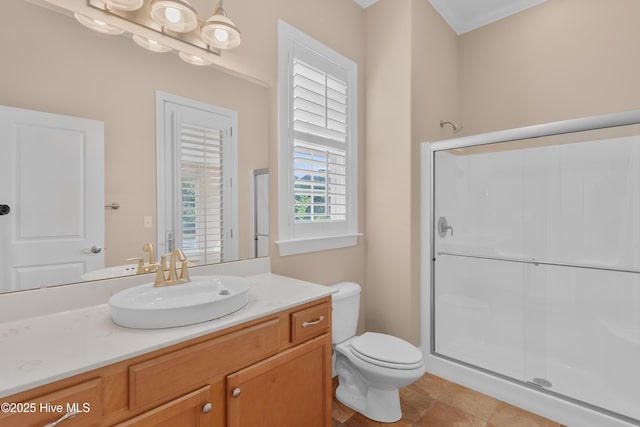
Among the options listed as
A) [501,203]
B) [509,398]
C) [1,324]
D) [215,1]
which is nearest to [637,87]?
[501,203]

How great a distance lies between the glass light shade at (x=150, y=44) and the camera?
52.4 inches

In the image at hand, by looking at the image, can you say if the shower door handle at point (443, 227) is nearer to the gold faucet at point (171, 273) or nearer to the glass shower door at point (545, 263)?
the glass shower door at point (545, 263)

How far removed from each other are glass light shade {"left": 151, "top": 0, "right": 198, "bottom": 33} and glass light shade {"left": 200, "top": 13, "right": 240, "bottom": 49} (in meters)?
0.06

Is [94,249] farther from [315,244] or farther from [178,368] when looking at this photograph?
[315,244]

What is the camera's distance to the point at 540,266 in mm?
2047

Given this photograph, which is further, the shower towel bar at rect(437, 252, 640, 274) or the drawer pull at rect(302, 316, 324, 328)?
the shower towel bar at rect(437, 252, 640, 274)

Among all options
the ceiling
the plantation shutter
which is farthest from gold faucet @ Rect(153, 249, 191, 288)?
the ceiling

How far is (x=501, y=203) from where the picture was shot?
2.21 m

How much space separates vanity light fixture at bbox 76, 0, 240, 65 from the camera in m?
1.24

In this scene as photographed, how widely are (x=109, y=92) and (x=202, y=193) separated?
553 millimetres

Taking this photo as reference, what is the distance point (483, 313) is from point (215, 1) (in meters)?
2.60

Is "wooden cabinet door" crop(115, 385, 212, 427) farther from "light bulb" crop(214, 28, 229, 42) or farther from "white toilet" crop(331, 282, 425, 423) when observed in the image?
"light bulb" crop(214, 28, 229, 42)

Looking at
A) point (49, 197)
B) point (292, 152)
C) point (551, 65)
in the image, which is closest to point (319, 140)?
point (292, 152)

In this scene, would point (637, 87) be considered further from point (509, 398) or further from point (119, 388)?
point (119, 388)
